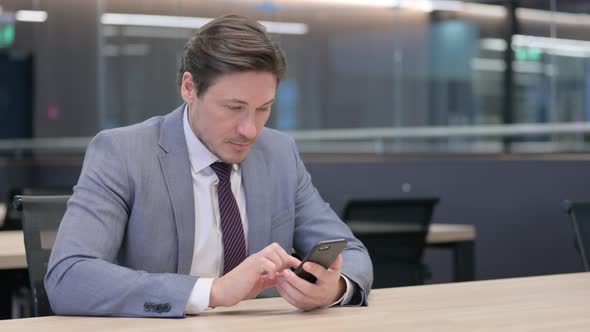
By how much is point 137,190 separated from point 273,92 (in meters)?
0.40

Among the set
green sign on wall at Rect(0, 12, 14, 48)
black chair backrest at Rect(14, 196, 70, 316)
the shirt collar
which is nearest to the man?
the shirt collar

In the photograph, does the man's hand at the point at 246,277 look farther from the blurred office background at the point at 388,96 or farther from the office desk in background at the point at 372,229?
the blurred office background at the point at 388,96

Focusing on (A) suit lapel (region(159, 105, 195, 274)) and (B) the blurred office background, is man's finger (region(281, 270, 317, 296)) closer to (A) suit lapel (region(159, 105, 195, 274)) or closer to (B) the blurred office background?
(A) suit lapel (region(159, 105, 195, 274))

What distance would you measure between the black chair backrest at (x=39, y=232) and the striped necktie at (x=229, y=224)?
456 millimetres

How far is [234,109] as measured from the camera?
2.28 metres

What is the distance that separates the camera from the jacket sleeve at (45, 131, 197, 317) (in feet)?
6.68

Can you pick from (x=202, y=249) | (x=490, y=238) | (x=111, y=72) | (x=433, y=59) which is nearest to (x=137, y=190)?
(x=202, y=249)

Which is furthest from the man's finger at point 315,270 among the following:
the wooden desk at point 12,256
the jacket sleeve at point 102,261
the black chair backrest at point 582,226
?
the wooden desk at point 12,256

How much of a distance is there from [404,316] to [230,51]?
0.73 meters

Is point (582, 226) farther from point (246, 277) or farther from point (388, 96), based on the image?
point (388, 96)

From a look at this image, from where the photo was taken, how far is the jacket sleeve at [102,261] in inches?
80.1

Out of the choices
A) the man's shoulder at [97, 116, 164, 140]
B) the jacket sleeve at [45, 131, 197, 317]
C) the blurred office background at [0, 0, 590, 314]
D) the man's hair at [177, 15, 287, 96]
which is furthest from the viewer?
the blurred office background at [0, 0, 590, 314]

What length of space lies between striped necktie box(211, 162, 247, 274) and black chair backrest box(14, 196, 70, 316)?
456 millimetres

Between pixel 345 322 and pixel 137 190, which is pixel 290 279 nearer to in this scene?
pixel 345 322
